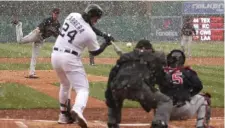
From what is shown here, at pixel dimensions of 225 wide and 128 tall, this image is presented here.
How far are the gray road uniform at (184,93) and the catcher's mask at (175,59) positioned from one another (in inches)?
0.5

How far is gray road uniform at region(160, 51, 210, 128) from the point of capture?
779 cm

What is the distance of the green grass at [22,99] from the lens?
Answer: 1189 centimetres

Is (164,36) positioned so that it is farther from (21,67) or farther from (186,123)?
(186,123)

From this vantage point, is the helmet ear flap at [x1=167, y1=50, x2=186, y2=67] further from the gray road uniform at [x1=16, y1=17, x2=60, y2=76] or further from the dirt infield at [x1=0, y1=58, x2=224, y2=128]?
the gray road uniform at [x1=16, y1=17, x2=60, y2=76]

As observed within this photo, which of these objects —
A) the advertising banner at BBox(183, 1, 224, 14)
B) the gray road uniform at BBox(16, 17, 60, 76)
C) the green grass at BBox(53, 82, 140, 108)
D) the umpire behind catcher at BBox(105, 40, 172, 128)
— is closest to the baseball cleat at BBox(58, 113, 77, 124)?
the umpire behind catcher at BBox(105, 40, 172, 128)

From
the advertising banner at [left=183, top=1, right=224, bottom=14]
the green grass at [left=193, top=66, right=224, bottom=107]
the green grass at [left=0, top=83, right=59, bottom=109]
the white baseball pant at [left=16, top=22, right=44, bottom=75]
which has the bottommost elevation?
the green grass at [left=193, top=66, right=224, bottom=107]

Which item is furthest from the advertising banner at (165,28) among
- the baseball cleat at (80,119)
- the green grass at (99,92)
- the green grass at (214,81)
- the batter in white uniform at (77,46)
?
the baseball cleat at (80,119)

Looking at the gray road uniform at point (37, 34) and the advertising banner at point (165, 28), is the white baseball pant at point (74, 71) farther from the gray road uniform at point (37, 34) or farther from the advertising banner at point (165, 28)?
the advertising banner at point (165, 28)

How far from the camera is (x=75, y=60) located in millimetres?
8656

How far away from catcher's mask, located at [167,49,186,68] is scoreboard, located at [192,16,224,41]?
31.7 meters

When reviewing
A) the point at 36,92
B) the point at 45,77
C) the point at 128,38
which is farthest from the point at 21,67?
the point at 128,38

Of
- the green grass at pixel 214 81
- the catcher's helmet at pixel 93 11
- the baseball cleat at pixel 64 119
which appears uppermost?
the catcher's helmet at pixel 93 11

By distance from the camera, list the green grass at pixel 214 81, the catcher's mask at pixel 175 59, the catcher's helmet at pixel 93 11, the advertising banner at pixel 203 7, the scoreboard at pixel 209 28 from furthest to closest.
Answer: the advertising banner at pixel 203 7 → the scoreboard at pixel 209 28 → the green grass at pixel 214 81 → the catcher's helmet at pixel 93 11 → the catcher's mask at pixel 175 59

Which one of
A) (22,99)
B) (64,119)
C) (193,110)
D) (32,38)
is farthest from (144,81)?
(32,38)
